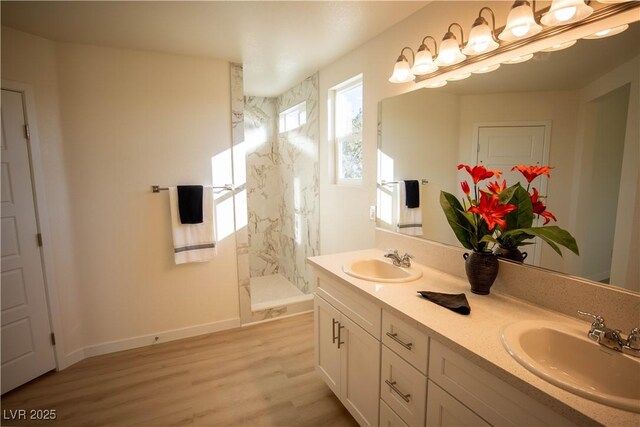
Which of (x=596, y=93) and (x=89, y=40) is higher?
(x=89, y=40)

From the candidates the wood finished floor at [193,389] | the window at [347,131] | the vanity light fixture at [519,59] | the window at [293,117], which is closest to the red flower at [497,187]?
the vanity light fixture at [519,59]

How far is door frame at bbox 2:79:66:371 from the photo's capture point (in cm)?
209

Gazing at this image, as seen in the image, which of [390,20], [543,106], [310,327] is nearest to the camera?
[543,106]

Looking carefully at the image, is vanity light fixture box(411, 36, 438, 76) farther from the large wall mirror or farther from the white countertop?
the white countertop

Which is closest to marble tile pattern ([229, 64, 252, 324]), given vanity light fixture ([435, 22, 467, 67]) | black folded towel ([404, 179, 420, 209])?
black folded towel ([404, 179, 420, 209])

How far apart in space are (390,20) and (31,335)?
10.8 ft

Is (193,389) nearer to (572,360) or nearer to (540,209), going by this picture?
(572,360)

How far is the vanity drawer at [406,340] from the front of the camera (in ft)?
3.93

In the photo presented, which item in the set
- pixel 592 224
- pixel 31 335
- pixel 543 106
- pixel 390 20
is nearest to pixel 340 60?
pixel 390 20

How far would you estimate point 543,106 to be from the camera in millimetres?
1331

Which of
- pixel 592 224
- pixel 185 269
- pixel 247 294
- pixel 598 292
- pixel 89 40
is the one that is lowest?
pixel 247 294

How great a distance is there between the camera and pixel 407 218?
2055mm

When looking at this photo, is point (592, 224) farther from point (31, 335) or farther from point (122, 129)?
point (31, 335)

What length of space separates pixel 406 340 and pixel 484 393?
353 mm
